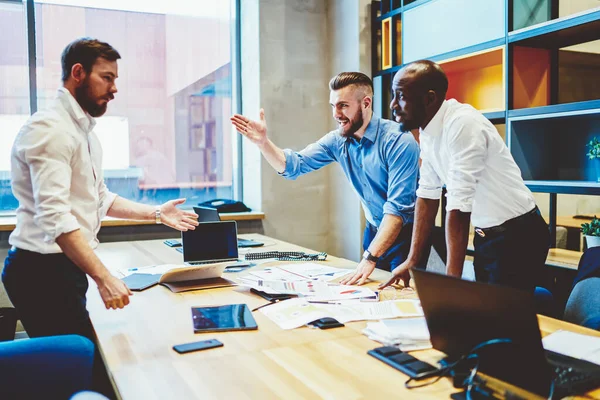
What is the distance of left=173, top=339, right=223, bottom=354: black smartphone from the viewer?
1.46m

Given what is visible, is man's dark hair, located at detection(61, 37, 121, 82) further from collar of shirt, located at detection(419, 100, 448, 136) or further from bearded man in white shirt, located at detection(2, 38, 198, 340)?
collar of shirt, located at detection(419, 100, 448, 136)

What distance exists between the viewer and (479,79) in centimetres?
386

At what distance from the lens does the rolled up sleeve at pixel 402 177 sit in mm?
2514

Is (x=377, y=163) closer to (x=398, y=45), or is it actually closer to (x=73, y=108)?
(x=73, y=108)

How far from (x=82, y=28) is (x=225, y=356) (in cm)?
390

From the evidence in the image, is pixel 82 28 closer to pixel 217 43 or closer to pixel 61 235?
pixel 217 43

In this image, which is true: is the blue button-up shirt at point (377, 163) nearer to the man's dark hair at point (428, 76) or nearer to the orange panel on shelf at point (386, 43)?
the man's dark hair at point (428, 76)

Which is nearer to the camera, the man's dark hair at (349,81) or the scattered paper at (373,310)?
the scattered paper at (373,310)

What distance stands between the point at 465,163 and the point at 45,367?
1.50 meters

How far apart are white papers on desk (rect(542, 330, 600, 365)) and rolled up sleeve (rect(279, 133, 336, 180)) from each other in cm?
180

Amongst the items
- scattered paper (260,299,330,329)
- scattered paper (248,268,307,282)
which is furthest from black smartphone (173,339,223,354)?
scattered paper (248,268,307,282)

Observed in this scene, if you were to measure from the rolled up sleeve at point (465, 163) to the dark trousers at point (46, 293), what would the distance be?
1345mm

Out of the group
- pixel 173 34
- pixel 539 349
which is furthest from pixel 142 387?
pixel 173 34

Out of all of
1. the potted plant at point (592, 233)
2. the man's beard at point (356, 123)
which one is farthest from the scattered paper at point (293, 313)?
the potted plant at point (592, 233)
